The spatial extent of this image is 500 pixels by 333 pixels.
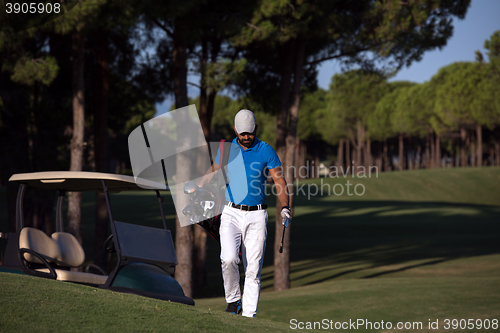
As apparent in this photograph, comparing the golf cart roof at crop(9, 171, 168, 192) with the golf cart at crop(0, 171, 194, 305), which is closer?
the golf cart at crop(0, 171, 194, 305)

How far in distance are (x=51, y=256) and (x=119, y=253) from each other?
5.52 ft

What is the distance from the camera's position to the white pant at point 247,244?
17.9ft

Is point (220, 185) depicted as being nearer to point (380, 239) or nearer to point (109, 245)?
point (109, 245)

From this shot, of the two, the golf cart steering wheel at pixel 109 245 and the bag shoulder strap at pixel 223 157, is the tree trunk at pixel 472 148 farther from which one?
the bag shoulder strap at pixel 223 157

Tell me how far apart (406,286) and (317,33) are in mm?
7038

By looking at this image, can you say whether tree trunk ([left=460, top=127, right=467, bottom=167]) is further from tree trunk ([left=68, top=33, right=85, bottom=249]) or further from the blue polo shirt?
the blue polo shirt

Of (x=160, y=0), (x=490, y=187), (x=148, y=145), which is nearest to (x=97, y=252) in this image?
(x=160, y=0)

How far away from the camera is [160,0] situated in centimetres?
1265

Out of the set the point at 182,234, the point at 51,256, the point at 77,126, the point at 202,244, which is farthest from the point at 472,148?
the point at 51,256

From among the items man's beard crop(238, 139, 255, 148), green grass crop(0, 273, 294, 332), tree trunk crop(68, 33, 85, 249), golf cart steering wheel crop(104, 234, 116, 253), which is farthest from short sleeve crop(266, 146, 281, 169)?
tree trunk crop(68, 33, 85, 249)

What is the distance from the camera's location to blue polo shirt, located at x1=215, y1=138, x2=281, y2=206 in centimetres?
551

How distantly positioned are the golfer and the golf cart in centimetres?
107

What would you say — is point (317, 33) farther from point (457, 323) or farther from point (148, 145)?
point (148, 145)

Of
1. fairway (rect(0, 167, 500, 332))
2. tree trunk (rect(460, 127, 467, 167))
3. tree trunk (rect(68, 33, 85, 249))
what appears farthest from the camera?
tree trunk (rect(460, 127, 467, 167))
